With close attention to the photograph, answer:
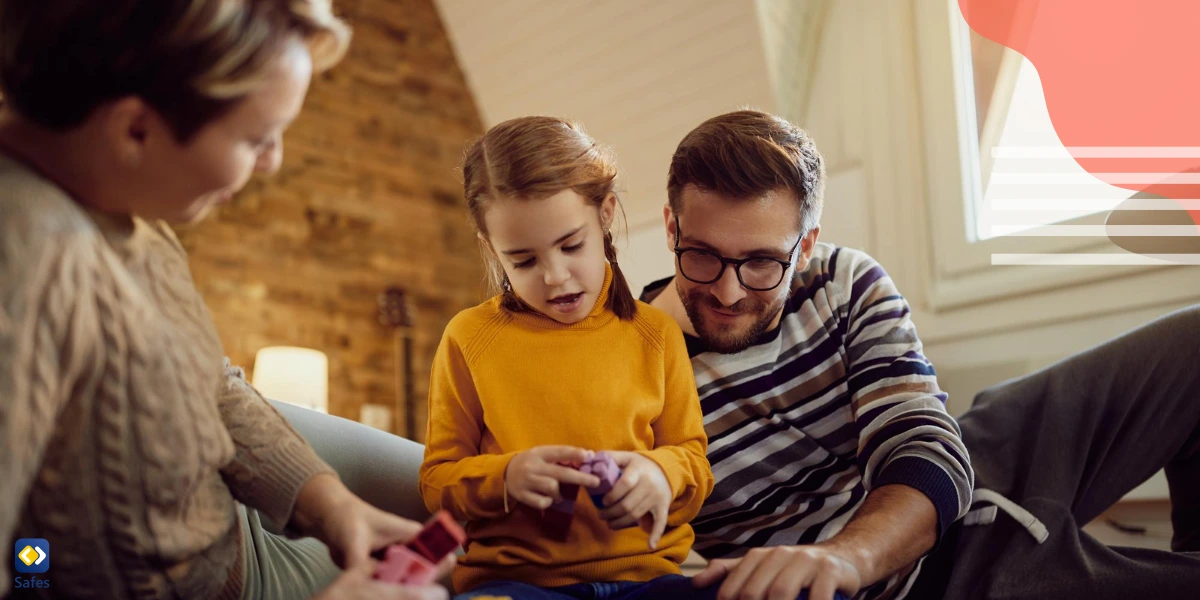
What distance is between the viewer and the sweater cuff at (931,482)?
129 centimetres

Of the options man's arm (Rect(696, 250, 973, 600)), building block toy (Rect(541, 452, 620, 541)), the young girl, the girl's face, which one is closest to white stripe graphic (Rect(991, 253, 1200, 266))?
man's arm (Rect(696, 250, 973, 600))

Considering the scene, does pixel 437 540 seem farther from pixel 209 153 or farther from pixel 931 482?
pixel 931 482

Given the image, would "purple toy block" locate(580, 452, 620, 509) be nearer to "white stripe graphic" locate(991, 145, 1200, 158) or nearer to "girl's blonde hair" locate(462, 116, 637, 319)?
"girl's blonde hair" locate(462, 116, 637, 319)

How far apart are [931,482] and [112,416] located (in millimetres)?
1016

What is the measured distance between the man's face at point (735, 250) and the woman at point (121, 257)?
2.32ft

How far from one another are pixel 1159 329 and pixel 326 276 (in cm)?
342

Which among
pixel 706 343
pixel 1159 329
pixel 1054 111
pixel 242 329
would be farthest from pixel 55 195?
pixel 242 329

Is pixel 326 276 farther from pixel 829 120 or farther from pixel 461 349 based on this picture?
pixel 461 349

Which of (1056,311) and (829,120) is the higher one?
(829,120)

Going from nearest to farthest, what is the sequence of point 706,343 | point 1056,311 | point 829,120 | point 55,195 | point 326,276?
1. point 55,195
2. point 706,343
3. point 1056,311
4. point 829,120
5. point 326,276

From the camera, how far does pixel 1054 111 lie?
2.59m

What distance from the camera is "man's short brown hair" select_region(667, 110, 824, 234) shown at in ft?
4.62

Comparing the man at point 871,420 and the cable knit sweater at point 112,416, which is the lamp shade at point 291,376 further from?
the cable knit sweater at point 112,416

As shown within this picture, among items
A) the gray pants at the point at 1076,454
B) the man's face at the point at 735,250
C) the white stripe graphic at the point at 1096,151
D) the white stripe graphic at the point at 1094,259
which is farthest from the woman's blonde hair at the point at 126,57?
the white stripe graphic at the point at 1096,151
